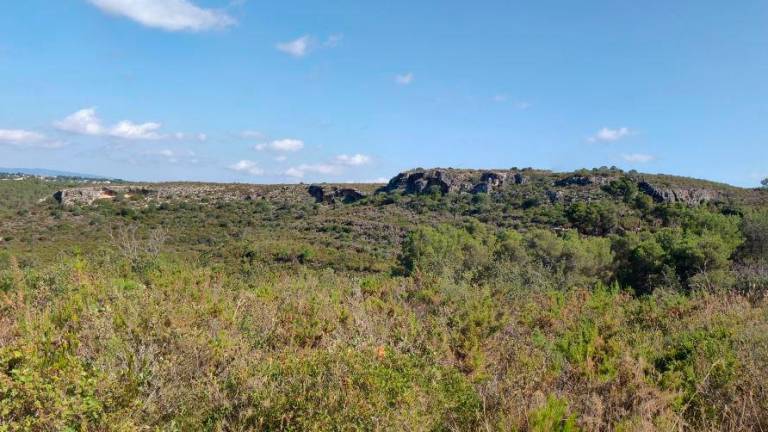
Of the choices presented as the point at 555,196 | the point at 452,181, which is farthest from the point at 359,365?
the point at 452,181

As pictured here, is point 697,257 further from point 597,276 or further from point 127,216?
point 127,216

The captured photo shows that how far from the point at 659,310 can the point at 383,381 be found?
19.7 feet

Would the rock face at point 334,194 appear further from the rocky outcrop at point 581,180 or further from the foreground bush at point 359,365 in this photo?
the foreground bush at point 359,365

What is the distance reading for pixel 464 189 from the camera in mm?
59906

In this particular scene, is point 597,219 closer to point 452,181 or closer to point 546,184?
point 546,184

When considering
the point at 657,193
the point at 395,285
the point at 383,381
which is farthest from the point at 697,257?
the point at 657,193

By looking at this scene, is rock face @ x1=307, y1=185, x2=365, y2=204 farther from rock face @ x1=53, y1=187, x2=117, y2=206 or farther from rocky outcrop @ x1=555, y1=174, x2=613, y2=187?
rock face @ x1=53, y1=187, x2=117, y2=206

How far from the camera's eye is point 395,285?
8703mm

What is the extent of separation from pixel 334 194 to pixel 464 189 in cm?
1780

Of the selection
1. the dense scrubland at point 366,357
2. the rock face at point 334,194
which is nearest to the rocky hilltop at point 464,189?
the rock face at point 334,194

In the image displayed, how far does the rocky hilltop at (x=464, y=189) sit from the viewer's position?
4650cm

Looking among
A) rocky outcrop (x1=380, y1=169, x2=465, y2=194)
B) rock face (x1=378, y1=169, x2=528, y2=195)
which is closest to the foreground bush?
rock face (x1=378, y1=169, x2=528, y2=195)

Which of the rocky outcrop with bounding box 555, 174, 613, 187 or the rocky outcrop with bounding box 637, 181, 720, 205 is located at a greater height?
the rocky outcrop with bounding box 555, 174, 613, 187

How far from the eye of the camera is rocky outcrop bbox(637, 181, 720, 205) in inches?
1747
